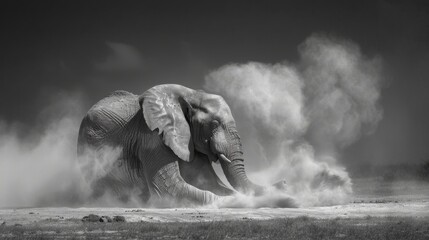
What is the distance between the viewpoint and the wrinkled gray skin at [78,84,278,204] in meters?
26.5

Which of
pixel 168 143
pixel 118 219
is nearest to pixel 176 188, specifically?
pixel 168 143

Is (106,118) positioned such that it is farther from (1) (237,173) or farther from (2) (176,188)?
(1) (237,173)

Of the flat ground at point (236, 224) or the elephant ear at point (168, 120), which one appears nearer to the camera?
the flat ground at point (236, 224)

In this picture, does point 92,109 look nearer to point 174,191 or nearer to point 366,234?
point 174,191

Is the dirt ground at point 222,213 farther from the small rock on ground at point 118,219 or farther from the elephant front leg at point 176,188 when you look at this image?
the elephant front leg at point 176,188

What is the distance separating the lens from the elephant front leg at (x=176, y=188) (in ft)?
82.9

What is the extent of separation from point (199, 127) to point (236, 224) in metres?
9.69

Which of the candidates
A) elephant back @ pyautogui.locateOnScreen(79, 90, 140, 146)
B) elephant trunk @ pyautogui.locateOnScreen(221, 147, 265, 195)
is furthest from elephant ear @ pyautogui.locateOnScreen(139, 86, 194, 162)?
elephant trunk @ pyautogui.locateOnScreen(221, 147, 265, 195)

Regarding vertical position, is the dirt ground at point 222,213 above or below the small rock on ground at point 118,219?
above

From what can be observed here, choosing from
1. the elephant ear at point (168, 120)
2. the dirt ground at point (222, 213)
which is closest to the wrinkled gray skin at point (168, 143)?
the elephant ear at point (168, 120)

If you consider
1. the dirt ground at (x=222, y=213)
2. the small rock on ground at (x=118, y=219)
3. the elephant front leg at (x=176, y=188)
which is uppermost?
the elephant front leg at (x=176, y=188)

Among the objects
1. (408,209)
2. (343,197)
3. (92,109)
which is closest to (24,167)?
(92,109)

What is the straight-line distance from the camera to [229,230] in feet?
54.9

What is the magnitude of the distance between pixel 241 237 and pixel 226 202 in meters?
9.11
